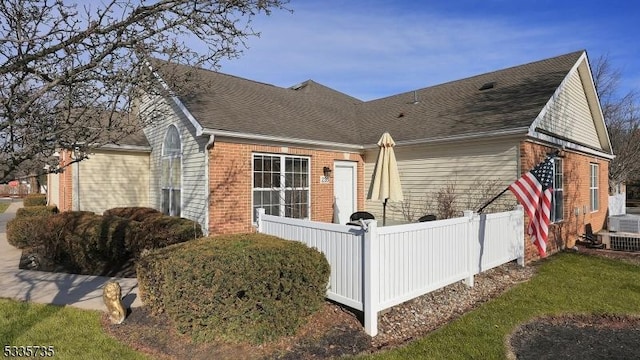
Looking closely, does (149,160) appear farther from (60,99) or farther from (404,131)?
(60,99)

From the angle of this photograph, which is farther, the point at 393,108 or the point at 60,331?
the point at 393,108

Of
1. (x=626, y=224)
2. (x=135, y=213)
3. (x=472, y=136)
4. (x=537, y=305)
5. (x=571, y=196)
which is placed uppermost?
(x=472, y=136)

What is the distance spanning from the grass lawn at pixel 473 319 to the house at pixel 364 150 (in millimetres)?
2400

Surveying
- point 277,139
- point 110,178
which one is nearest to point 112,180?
point 110,178

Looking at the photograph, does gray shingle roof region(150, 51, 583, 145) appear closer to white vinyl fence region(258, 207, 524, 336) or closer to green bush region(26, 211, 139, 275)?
green bush region(26, 211, 139, 275)

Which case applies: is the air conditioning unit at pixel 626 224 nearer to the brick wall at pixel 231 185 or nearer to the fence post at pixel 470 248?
the fence post at pixel 470 248

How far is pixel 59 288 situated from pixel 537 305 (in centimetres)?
834

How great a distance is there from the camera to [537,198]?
271 inches

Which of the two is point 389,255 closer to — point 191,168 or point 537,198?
point 537,198

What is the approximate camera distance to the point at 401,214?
1180 centimetres

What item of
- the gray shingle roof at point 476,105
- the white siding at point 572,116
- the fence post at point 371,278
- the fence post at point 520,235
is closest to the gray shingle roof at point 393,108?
the gray shingle roof at point 476,105

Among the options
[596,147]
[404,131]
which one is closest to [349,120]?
[404,131]

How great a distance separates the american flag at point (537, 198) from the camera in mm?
6848

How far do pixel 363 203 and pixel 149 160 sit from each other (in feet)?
24.5
